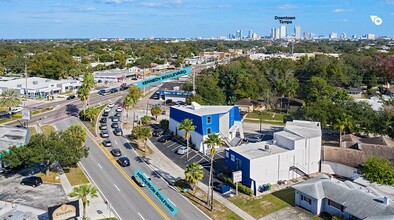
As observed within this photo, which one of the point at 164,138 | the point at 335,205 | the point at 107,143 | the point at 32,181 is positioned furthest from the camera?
the point at 164,138

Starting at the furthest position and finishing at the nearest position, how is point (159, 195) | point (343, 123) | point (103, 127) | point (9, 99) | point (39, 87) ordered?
point (39, 87)
point (9, 99)
point (103, 127)
point (343, 123)
point (159, 195)

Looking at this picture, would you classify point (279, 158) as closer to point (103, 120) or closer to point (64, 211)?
point (64, 211)

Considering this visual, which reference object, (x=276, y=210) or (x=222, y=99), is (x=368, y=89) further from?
(x=276, y=210)

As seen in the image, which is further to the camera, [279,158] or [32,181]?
[279,158]

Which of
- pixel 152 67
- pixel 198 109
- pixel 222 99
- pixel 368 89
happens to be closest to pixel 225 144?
pixel 198 109

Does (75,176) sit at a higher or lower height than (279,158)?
lower

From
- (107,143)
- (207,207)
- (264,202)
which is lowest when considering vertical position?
(264,202)

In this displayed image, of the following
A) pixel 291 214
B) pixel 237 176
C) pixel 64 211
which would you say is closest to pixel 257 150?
pixel 237 176

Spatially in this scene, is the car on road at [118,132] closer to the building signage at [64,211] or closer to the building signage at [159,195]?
the building signage at [159,195]

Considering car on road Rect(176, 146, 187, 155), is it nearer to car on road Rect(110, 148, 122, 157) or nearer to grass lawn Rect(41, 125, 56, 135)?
car on road Rect(110, 148, 122, 157)
